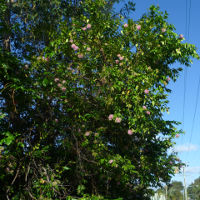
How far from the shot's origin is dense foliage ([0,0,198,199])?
4418 millimetres

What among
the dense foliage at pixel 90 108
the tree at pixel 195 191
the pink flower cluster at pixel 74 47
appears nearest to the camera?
the dense foliage at pixel 90 108

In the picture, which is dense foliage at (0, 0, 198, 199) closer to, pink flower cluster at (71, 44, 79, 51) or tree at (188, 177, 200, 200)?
pink flower cluster at (71, 44, 79, 51)

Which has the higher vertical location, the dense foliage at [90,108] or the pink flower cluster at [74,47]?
the pink flower cluster at [74,47]

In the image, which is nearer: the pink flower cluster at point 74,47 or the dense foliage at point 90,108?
the dense foliage at point 90,108

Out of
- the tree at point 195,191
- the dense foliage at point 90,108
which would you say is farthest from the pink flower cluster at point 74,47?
the tree at point 195,191

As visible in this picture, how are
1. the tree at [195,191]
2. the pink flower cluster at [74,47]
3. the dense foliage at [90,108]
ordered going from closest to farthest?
the dense foliage at [90,108] < the pink flower cluster at [74,47] < the tree at [195,191]

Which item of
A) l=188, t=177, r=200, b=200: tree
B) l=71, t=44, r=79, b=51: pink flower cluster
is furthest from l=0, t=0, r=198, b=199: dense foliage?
l=188, t=177, r=200, b=200: tree

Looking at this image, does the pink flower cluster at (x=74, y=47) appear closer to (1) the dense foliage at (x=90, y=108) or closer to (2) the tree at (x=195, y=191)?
(1) the dense foliage at (x=90, y=108)

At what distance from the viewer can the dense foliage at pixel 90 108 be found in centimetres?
442

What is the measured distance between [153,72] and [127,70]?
484mm

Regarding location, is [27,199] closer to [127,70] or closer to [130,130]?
[130,130]

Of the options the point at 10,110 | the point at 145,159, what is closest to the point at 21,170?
the point at 10,110

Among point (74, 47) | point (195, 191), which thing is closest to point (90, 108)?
point (74, 47)

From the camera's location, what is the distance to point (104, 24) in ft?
18.7
